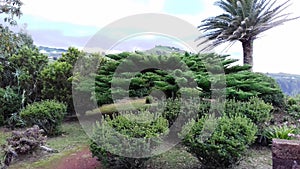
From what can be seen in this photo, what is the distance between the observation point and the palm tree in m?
8.32

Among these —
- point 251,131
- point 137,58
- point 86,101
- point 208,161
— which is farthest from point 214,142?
point 86,101

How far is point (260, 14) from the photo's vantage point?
852 cm

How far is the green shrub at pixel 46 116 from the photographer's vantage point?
5.60 m

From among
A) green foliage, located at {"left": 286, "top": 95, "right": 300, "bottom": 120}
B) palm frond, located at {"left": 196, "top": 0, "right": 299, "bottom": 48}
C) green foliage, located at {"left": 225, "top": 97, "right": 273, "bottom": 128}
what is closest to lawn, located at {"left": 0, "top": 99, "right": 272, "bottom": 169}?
green foliage, located at {"left": 225, "top": 97, "right": 273, "bottom": 128}

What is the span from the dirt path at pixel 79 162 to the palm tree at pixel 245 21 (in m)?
5.30

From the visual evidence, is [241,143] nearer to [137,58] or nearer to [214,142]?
[214,142]

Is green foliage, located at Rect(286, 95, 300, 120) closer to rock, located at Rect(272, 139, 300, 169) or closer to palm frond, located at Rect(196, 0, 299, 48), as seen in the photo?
palm frond, located at Rect(196, 0, 299, 48)

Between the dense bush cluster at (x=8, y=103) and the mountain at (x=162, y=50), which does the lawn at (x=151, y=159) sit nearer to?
the mountain at (x=162, y=50)

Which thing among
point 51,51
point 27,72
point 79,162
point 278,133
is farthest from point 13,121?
point 278,133

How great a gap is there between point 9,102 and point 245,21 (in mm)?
7087

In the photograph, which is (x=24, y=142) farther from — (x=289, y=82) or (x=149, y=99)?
(x=289, y=82)

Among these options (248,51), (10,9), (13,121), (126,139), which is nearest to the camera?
(126,139)

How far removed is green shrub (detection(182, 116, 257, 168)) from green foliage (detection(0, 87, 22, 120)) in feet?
17.7

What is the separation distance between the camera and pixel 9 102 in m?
7.20
